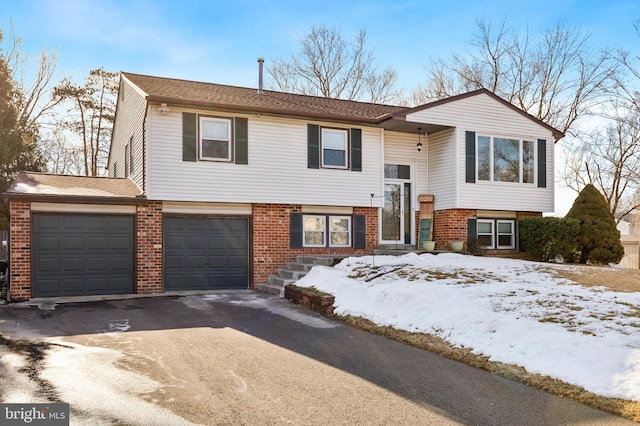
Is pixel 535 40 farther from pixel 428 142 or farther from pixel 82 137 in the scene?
pixel 82 137

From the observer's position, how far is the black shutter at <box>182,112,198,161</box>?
520 inches

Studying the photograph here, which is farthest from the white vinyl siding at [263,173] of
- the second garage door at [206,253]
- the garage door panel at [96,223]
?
the garage door panel at [96,223]

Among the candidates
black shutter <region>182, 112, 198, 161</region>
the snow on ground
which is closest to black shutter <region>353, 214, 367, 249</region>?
the snow on ground

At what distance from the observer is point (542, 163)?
16.5m

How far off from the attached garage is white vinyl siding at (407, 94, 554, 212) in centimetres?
876

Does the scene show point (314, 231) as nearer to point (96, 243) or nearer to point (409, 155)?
point (409, 155)

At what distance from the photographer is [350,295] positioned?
396 inches

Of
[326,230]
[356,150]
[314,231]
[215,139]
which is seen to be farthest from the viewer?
[356,150]

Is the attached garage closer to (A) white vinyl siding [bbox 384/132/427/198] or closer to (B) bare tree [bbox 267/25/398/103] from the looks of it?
(A) white vinyl siding [bbox 384/132/427/198]

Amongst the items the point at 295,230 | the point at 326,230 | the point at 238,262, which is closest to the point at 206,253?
the point at 238,262

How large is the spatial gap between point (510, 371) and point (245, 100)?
1097 centimetres

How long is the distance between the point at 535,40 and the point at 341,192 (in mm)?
19216

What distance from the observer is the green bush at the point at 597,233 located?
15633 millimetres

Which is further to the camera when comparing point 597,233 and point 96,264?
point 597,233
